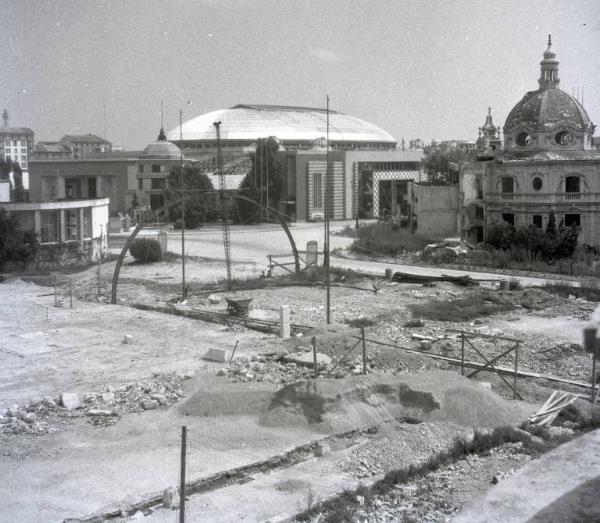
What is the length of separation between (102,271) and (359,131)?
64356mm

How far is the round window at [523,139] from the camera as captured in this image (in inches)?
1804

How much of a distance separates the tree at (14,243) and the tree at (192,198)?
26121mm

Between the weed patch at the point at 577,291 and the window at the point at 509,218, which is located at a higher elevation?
the window at the point at 509,218

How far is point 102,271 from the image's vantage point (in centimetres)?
3788

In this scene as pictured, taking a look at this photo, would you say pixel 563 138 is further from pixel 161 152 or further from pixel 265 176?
pixel 161 152

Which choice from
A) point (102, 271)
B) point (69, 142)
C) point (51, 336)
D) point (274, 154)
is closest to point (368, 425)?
point (51, 336)

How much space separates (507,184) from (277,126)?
49.5 metres

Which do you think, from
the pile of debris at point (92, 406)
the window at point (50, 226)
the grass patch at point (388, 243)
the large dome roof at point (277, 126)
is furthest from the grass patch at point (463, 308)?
the large dome roof at point (277, 126)

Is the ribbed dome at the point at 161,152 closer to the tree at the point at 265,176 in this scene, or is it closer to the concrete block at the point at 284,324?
the tree at the point at 265,176

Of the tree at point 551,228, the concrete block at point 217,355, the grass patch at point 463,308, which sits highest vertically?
the tree at point 551,228

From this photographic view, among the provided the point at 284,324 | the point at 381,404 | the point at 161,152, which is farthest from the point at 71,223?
the point at 161,152

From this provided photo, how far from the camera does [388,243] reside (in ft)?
146

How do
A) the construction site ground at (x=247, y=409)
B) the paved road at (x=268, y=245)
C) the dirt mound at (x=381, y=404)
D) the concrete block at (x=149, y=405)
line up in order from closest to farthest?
the construction site ground at (x=247, y=409), the dirt mound at (x=381, y=404), the concrete block at (x=149, y=405), the paved road at (x=268, y=245)

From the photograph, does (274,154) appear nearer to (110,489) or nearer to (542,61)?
(542,61)
